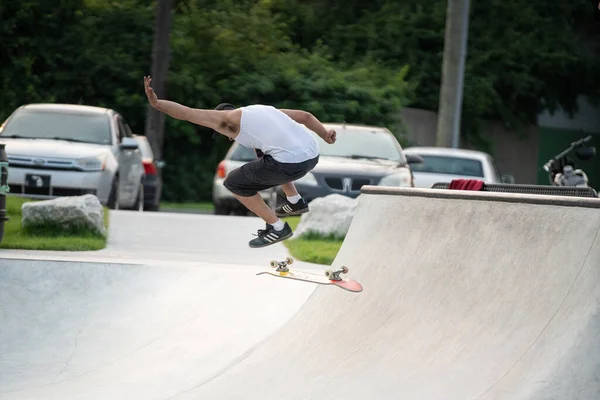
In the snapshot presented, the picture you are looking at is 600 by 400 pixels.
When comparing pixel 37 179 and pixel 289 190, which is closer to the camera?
pixel 289 190

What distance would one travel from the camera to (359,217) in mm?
9008

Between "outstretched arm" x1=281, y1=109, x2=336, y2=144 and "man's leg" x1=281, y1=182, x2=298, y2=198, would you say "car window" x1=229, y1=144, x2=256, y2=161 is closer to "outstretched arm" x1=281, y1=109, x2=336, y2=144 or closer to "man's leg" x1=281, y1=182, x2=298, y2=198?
"man's leg" x1=281, y1=182, x2=298, y2=198

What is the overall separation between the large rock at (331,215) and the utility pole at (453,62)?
24.5ft

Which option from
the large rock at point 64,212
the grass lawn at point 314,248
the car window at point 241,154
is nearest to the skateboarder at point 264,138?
the grass lawn at point 314,248

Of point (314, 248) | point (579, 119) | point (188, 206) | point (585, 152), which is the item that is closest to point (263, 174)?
point (314, 248)

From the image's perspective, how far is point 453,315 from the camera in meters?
6.94

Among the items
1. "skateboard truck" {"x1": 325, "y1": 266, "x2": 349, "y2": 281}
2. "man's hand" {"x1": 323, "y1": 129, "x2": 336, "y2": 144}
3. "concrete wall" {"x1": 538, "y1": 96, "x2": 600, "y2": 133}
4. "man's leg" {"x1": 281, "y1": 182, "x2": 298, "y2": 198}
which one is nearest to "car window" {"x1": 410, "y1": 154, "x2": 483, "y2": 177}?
"man's leg" {"x1": 281, "y1": 182, "x2": 298, "y2": 198}

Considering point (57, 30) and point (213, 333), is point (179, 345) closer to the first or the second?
point (213, 333)

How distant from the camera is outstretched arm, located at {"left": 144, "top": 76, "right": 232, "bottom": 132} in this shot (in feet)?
25.7

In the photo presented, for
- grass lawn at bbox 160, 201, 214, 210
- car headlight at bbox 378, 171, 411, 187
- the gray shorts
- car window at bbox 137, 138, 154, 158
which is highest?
the gray shorts

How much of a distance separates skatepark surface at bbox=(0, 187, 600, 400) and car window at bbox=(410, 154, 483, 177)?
890cm

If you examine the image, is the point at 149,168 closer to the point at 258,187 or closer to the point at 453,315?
the point at 258,187

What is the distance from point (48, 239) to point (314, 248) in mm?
2834

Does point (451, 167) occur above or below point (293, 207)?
below
